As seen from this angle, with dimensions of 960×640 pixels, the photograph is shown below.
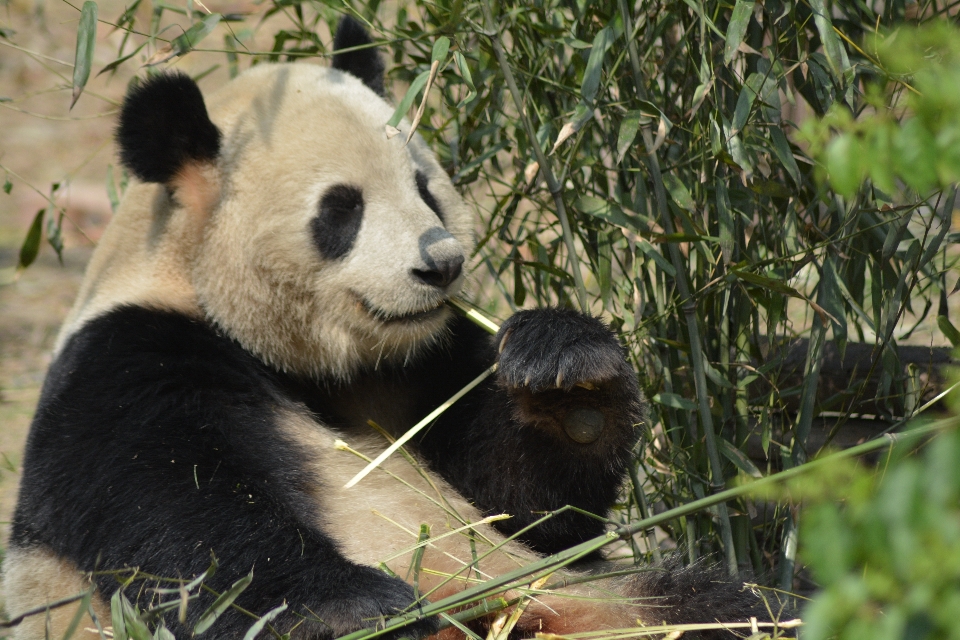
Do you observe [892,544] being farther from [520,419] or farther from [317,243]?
[317,243]

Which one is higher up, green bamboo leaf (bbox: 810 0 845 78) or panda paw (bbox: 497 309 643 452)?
green bamboo leaf (bbox: 810 0 845 78)

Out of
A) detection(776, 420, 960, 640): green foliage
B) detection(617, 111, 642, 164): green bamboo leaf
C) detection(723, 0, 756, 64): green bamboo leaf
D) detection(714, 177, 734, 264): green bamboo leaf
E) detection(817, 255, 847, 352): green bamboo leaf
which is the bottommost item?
detection(776, 420, 960, 640): green foliage

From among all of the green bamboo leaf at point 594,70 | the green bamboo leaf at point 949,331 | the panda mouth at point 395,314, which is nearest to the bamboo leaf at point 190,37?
the panda mouth at point 395,314

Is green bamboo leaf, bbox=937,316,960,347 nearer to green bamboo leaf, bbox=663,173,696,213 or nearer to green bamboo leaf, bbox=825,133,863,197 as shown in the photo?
green bamboo leaf, bbox=663,173,696,213

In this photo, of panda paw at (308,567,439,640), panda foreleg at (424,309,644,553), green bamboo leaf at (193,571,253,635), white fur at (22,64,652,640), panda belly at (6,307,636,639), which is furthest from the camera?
white fur at (22,64,652,640)

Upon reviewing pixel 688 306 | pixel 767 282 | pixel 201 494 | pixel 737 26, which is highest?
pixel 737 26

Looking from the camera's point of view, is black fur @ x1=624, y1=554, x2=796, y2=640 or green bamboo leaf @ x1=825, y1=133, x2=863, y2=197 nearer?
green bamboo leaf @ x1=825, y1=133, x2=863, y2=197

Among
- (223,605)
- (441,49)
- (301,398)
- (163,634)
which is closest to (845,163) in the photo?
(223,605)

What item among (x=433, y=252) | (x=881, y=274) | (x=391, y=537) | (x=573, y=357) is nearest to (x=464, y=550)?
(x=391, y=537)

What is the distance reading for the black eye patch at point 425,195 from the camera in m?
2.48

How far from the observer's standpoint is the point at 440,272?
221 cm

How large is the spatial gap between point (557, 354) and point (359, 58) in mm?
1251

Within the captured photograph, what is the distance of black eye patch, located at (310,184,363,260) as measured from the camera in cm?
230

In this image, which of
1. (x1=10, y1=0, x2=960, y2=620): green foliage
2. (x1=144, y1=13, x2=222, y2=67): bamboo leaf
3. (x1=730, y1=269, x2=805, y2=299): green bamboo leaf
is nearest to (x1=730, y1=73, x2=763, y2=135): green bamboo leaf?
(x1=10, y1=0, x2=960, y2=620): green foliage
